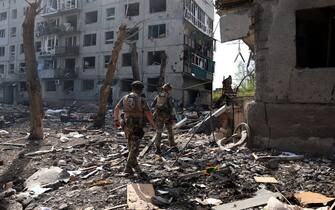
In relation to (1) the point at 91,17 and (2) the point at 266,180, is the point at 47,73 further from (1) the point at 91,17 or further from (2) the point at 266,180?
(2) the point at 266,180

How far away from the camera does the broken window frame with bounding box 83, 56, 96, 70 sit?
38.0 metres

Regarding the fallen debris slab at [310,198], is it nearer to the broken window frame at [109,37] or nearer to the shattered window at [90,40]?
the broken window frame at [109,37]

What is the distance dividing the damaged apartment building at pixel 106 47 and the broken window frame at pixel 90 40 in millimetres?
20

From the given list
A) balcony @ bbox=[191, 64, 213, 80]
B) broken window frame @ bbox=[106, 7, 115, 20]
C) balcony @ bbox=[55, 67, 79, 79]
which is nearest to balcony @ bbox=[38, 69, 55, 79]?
balcony @ bbox=[55, 67, 79, 79]

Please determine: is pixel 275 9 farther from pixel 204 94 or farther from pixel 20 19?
pixel 20 19

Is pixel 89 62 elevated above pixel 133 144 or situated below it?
above

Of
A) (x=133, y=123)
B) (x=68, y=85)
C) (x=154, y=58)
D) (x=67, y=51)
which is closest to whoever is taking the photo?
(x=133, y=123)

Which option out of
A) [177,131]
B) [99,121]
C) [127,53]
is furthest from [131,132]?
[127,53]

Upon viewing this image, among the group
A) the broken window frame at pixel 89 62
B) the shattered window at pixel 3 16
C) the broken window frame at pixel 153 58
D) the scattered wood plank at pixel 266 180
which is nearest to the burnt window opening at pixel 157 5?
the broken window frame at pixel 153 58

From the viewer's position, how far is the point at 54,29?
4069 cm

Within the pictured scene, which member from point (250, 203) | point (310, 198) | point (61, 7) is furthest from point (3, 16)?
point (310, 198)

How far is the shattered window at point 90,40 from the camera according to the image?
38.0 metres

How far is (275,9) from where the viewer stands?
6.94 metres

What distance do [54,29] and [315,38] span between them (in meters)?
37.0
